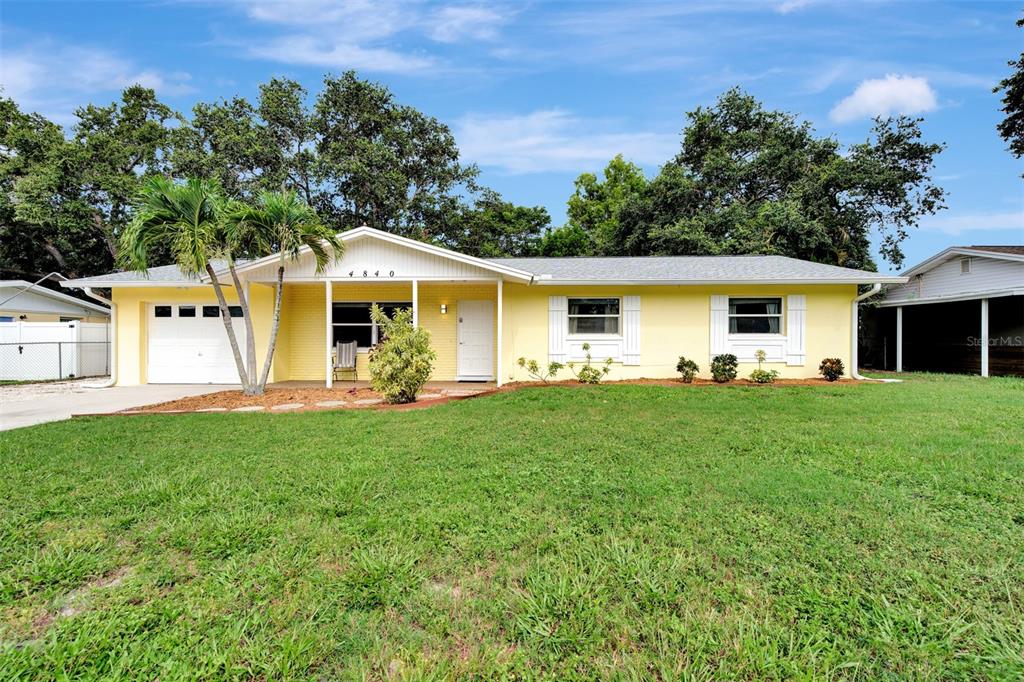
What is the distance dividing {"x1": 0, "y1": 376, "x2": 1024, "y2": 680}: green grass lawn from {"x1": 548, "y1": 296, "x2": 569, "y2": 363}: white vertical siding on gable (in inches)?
237


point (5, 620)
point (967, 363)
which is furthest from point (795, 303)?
point (5, 620)

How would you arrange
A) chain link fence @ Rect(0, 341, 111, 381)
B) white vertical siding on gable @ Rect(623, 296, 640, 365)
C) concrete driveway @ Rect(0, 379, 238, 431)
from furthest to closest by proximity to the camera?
chain link fence @ Rect(0, 341, 111, 381) → white vertical siding on gable @ Rect(623, 296, 640, 365) → concrete driveway @ Rect(0, 379, 238, 431)

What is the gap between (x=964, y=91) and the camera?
13.5 metres

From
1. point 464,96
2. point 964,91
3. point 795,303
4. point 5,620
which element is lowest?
point 5,620

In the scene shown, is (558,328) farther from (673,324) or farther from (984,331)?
(984,331)

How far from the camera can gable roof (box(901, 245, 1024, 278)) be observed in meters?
12.4

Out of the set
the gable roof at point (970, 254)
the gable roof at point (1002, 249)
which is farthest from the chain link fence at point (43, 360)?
the gable roof at point (1002, 249)

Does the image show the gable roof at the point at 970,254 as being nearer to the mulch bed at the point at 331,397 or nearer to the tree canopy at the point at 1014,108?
the tree canopy at the point at 1014,108

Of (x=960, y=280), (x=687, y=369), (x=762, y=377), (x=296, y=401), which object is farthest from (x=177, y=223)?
(x=960, y=280)

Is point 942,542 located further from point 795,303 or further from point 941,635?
point 795,303

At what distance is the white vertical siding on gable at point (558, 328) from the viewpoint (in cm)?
1115

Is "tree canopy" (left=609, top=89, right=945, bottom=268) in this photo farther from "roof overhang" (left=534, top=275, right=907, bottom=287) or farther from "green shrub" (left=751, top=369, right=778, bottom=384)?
"green shrub" (left=751, top=369, right=778, bottom=384)

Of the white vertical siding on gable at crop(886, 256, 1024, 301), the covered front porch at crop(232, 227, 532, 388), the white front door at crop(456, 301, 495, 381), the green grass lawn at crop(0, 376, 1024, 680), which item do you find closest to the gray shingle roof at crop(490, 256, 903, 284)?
the white front door at crop(456, 301, 495, 381)

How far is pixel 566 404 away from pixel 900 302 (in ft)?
43.4
